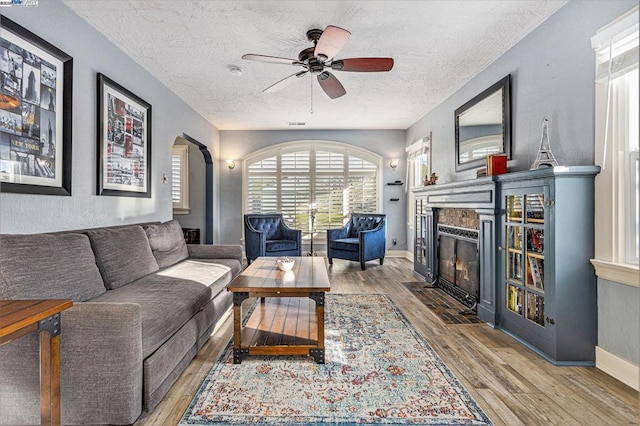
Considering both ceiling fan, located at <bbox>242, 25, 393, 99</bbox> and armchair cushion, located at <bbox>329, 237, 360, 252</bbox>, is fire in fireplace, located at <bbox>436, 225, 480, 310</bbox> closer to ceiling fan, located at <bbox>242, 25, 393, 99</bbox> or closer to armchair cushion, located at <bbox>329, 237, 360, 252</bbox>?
armchair cushion, located at <bbox>329, 237, 360, 252</bbox>

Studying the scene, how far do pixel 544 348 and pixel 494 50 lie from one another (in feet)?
9.38

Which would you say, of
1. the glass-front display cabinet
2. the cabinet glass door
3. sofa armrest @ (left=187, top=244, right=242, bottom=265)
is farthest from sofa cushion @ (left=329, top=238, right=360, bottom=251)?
the glass-front display cabinet

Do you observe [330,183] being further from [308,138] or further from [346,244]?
[346,244]

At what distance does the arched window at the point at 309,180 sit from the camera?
6.90 m

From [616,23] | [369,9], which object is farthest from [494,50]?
[369,9]

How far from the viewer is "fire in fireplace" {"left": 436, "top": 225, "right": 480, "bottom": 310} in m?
3.48

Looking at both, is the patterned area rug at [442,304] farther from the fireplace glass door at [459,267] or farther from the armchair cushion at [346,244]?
the armchair cushion at [346,244]

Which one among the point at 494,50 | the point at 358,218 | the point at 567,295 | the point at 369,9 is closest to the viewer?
the point at 567,295

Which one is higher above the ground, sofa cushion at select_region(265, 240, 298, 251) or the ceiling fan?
the ceiling fan

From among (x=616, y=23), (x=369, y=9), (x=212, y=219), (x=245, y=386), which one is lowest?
(x=245, y=386)

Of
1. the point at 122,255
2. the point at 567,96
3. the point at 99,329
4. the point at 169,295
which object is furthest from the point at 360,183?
the point at 99,329

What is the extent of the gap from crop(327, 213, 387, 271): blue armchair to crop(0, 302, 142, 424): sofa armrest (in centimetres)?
428

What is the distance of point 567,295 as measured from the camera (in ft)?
7.55

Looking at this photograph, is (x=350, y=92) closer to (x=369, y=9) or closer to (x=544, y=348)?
(x=369, y=9)
